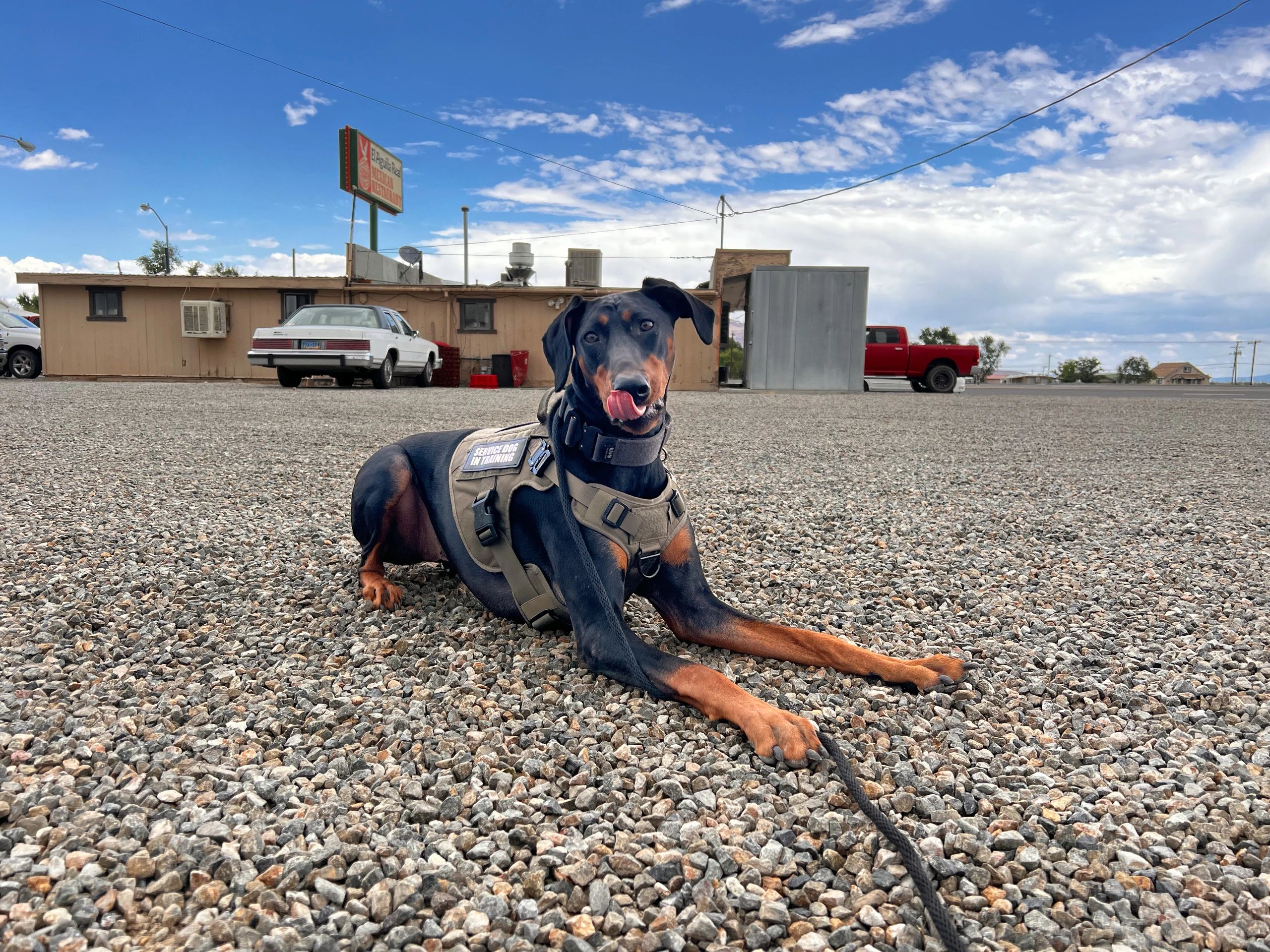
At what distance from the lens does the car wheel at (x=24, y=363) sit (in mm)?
17984

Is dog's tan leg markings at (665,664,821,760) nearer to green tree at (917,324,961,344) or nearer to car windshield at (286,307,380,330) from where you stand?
car windshield at (286,307,380,330)

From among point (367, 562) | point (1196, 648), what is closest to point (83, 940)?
point (367, 562)

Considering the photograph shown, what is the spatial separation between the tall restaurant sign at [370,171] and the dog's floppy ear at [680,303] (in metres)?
23.4

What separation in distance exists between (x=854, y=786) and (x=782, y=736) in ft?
0.63

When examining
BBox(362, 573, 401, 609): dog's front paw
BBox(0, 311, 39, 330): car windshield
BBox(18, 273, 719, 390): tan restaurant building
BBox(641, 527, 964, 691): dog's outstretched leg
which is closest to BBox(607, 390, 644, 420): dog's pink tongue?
BBox(641, 527, 964, 691): dog's outstretched leg

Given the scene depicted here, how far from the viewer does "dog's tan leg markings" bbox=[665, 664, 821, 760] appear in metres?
1.69

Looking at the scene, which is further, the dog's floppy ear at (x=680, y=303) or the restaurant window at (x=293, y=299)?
the restaurant window at (x=293, y=299)

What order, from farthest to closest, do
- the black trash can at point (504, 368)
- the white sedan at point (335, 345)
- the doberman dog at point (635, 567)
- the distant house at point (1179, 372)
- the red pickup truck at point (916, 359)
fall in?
the distant house at point (1179, 372), the red pickup truck at point (916, 359), the black trash can at point (504, 368), the white sedan at point (335, 345), the doberman dog at point (635, 567)

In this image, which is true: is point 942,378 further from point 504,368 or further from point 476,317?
point 476,317

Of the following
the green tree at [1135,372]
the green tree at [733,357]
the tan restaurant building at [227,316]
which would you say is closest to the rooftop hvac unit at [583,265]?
the tan restaurant building at [227,316]

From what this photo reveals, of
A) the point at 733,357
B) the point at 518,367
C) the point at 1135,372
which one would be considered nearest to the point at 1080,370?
the point at 1135,372

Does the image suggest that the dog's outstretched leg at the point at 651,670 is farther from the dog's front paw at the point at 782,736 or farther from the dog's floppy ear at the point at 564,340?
the dog's floppy ear at the point at 564,340

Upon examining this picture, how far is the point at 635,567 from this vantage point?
7.08 feet

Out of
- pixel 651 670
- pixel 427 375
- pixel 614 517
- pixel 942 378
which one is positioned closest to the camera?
pixel 651 670
